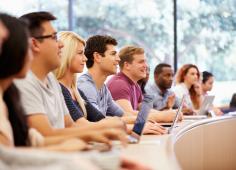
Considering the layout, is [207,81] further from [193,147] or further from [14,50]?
[14,50]

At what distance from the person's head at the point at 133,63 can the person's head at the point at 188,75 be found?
1.69 metres

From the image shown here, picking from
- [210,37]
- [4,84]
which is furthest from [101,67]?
[210,37]

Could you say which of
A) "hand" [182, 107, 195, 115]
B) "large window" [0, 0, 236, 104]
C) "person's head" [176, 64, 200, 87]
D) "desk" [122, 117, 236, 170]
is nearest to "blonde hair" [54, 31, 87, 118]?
"desk" [122, 117, 236, 170]

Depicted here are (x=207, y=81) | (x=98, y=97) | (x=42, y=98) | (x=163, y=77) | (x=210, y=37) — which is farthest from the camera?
(x=210, y=37)

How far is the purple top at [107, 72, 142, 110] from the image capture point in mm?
4926

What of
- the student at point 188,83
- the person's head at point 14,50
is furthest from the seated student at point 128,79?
the person's head at point 14,50

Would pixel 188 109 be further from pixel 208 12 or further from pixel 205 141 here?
pixel 208 12

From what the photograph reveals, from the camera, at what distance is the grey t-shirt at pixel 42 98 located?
2526 millimetres

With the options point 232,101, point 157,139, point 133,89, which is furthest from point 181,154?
point 232,101

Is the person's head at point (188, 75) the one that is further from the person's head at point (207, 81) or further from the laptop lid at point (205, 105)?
the laptop lid at point (205, 105)

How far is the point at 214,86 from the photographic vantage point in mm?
8016

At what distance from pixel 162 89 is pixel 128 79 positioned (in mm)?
1104

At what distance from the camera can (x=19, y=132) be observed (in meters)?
2.02

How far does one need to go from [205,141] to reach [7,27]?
2893 millimetres
